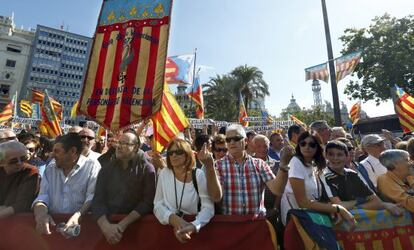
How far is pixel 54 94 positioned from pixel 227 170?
74.3 m

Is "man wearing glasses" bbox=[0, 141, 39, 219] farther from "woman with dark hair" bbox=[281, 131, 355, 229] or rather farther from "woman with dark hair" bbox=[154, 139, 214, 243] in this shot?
"woman with dark hair" bbox=[281, 131, 355, 229]

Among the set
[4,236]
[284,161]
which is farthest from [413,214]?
[4,236]

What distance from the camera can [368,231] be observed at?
112 inches

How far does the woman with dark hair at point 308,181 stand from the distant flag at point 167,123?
2.06 m

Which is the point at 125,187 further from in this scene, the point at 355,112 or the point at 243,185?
the point at 355,112

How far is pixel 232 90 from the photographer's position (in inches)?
1302

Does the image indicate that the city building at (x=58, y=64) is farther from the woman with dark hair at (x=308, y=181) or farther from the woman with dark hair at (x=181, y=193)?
the woman with dark hair at (x=308, y=181)

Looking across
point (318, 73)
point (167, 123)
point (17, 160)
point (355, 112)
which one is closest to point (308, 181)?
point (167, 123)

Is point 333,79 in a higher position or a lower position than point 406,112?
higher

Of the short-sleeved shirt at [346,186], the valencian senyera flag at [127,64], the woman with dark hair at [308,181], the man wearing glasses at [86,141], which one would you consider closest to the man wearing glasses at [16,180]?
the man wearing glasses at [86,141]

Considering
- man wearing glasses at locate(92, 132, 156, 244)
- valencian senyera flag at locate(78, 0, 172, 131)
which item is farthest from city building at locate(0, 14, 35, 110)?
man wearing glasses at locate(92, 132, 156, 244)

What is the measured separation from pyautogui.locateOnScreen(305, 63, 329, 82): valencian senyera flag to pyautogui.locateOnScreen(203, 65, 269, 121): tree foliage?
67.6 feet

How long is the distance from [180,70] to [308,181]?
24.3ft

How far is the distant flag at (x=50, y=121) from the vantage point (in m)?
8.20
